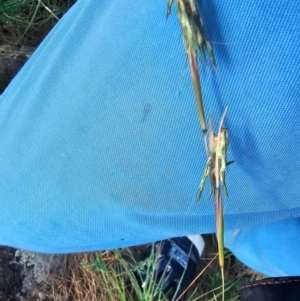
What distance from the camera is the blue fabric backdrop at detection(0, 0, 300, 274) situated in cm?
45

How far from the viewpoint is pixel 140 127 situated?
21.0 inches

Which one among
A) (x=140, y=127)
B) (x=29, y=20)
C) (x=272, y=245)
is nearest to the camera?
(x=140, y=127)

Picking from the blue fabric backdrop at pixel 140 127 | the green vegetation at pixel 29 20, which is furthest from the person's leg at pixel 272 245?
the green vegetation at pixel 29 20

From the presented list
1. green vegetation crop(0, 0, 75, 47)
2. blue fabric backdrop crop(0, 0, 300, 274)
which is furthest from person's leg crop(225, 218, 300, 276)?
green vegetation crop(0, 0, 75, 47)

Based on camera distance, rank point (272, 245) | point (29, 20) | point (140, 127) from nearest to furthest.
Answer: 1. point (140, 127)
2. point (272, 245)
3. point (29, 20)

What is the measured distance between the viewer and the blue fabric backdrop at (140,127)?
1.47 ft

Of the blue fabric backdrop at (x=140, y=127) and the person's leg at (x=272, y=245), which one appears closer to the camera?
the blue fabric backdrop at (x=140, y=127)

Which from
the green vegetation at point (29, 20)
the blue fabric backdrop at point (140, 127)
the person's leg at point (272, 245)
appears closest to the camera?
the blue fabric backdrop at point (140, 127)

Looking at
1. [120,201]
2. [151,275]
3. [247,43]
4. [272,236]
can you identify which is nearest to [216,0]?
[247,43]

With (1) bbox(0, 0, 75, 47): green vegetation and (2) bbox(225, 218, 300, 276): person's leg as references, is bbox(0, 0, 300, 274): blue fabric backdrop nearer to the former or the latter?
(2) bbox(225, 218, 300, 276): person's leg

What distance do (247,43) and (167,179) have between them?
19 cm

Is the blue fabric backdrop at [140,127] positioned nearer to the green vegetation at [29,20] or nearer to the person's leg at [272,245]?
the person's leg at [272,245]

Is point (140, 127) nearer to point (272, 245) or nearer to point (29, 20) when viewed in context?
point (272, 245)

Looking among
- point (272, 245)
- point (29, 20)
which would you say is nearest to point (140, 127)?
point (272, 245)
